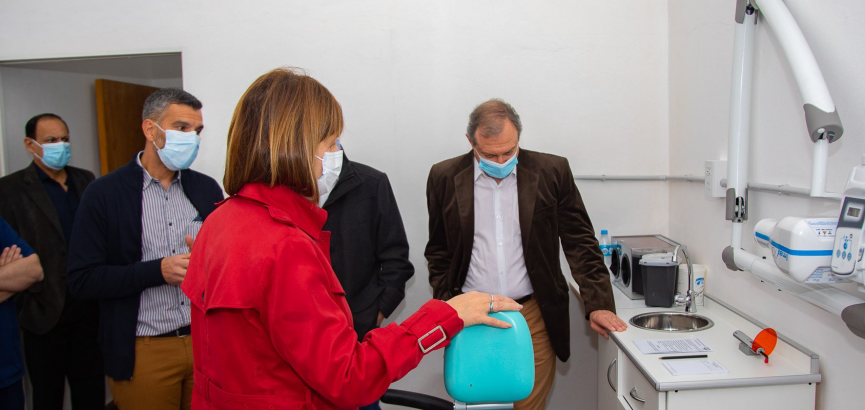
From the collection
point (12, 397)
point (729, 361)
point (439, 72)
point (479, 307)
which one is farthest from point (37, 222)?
point (729, 361)

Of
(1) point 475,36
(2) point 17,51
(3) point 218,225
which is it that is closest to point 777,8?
(1) point 475,36

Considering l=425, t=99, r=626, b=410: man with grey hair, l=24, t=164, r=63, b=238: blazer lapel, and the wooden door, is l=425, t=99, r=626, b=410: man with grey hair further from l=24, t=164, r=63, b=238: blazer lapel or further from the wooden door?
the wooden door

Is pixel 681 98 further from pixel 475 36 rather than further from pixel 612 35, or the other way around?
pixel 475 36

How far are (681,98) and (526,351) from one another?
1810mm

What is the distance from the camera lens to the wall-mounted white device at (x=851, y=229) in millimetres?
1182

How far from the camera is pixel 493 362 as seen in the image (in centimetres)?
125

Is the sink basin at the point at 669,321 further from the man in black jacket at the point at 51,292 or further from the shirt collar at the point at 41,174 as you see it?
the shirt collar at the point at 41,174

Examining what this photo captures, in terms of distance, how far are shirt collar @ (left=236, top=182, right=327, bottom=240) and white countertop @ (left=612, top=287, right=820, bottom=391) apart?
1079 millimetres

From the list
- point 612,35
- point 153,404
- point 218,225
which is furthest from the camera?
point 612,35

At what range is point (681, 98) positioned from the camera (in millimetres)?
2555

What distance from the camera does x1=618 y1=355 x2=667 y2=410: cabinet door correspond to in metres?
1.60

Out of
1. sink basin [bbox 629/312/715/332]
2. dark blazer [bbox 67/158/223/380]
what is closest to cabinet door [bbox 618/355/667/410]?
sink basin [bbox 629/312/715/332]

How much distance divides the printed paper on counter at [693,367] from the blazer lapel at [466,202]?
86 centimetres

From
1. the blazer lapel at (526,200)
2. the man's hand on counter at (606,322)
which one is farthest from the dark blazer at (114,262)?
the man's hand on counter at (606,322)
